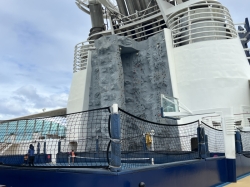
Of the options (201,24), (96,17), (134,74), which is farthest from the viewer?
(96,17)

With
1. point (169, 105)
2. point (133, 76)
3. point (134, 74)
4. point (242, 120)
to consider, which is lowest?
point (242, 120)

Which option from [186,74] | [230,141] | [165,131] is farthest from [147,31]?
[230,141]

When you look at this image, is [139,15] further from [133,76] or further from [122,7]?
[133,76]

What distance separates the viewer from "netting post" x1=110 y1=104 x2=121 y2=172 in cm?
309

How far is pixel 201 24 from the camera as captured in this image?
15102 mm

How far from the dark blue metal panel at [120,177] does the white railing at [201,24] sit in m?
10.9

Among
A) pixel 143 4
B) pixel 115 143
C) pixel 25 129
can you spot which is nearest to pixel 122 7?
pixel 143 4

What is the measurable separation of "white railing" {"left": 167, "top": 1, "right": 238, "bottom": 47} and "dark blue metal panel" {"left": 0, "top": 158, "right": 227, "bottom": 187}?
35.7 ft

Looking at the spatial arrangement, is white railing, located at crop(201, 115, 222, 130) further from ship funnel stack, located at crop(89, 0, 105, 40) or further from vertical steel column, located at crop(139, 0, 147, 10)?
ship funnel stack, located at crop(89, 0, 105, 40)

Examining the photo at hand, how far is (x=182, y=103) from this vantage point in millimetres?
13711

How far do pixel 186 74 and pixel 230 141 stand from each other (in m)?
8.44

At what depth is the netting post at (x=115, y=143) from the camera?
309 centimetres

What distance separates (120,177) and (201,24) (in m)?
13.9

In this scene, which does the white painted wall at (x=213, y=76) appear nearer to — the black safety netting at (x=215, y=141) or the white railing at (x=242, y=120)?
the white railing at (x=242, y=120)
